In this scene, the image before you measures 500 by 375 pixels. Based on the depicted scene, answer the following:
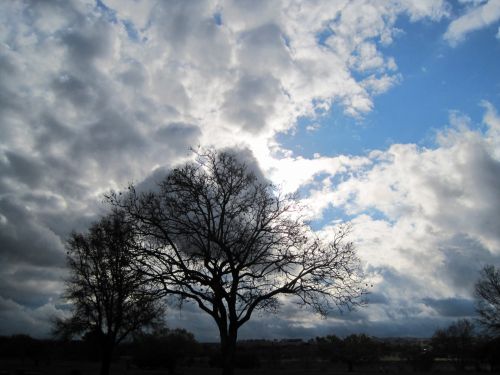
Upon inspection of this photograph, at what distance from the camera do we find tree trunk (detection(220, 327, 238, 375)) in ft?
60.2

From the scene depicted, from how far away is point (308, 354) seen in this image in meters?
104

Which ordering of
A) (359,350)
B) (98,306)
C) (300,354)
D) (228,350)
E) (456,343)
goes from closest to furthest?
(228,350) → (98,306) → (456,343) → (359,350) → (300,354)

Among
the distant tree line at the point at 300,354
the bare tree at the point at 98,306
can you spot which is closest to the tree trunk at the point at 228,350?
the bare tree at the point at 98,306

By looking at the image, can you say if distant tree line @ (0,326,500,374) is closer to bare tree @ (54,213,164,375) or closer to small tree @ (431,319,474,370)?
small tree @ (431,319,474,370)

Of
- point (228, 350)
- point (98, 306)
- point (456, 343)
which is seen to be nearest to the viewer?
point (228, 350)

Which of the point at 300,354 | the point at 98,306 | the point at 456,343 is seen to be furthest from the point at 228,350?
the point at 300,354

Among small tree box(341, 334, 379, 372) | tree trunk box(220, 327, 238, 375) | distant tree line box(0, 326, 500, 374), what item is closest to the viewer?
tree trunk box(220, 327, 238, 375)

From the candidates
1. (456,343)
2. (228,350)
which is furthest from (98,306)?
(456,343)

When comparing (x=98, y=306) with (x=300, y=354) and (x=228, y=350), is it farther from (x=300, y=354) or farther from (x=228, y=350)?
(x=300, y=354)

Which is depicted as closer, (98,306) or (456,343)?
(98,306)

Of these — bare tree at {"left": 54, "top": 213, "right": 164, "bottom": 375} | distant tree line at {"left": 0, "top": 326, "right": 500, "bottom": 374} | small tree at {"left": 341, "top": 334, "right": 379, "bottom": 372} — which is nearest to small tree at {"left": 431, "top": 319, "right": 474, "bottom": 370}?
distant tree line at {"left": 0, "top": 326, "right": 500, "bottom": 374}

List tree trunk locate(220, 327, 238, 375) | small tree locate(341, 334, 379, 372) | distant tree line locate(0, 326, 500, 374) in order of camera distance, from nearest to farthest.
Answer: tree trunk locate(220, 327, 238, 375) → distant tree line locate(0, 326, 500, 374) → small tree locate(341, 334, 379, 372)

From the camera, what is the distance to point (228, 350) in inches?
736

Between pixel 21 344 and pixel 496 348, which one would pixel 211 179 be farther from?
pixel 21 344
